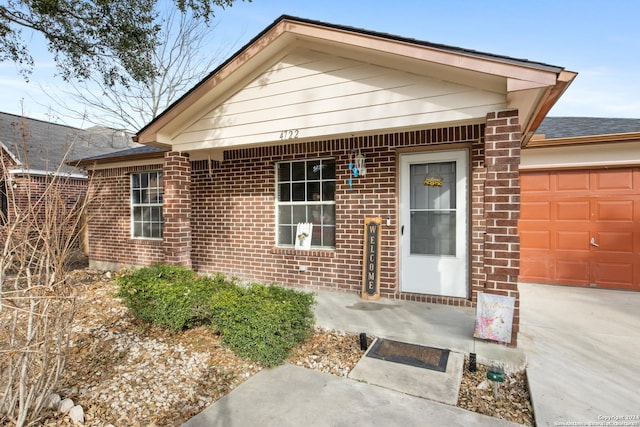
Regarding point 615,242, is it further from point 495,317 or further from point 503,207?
point 495,317

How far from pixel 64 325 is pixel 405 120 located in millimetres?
3875

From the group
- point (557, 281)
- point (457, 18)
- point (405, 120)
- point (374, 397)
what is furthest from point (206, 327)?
point (457, 18)

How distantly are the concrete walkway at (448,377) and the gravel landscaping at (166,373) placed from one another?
156mm

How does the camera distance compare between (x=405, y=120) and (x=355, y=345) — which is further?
(x=405, y=120)

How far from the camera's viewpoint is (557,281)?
20.6ft

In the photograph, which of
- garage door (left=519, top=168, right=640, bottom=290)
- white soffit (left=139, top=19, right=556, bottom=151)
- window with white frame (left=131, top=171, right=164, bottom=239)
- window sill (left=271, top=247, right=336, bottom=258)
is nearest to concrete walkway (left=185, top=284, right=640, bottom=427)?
window sill (left=271, top=247, right=336, bottom=258)

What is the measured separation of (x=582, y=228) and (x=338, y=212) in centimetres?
453

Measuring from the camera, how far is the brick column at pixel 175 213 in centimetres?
555

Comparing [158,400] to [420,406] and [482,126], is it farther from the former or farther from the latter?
[482,126]

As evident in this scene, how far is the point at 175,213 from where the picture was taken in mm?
5566

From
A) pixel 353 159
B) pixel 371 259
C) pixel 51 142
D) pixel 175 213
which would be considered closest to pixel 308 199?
pixel 353 159

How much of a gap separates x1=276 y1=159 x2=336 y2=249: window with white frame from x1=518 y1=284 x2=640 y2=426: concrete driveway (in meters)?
3.20

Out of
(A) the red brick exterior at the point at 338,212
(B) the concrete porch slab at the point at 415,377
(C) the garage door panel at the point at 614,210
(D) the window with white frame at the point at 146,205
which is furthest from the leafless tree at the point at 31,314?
(C) the garage door panel at the point at 614,210

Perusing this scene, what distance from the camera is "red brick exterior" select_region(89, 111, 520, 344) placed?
3467 millimetres
